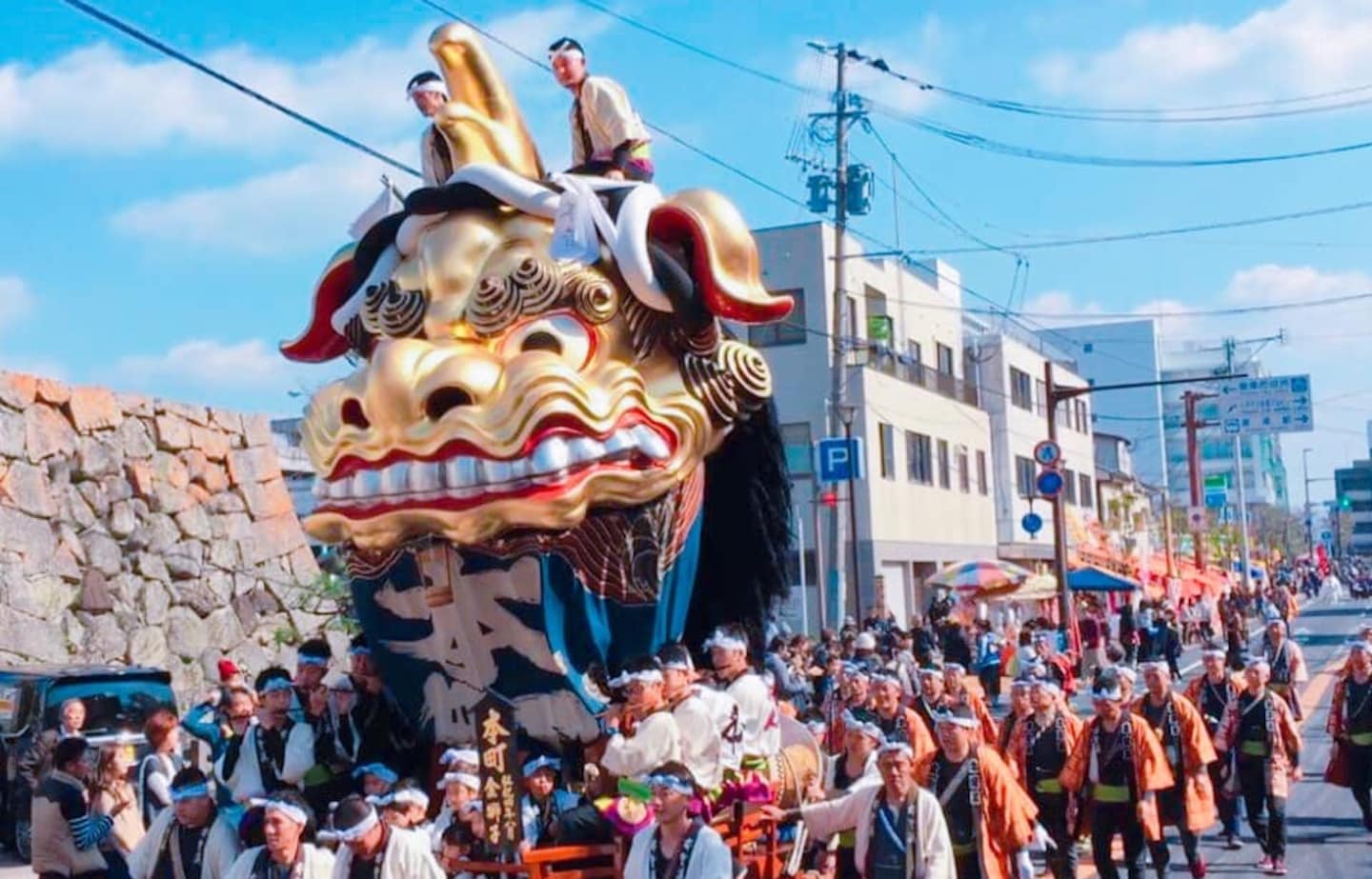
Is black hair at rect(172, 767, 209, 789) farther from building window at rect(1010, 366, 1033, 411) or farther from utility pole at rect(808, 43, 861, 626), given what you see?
building window at rect(1010, 366, 1033, 411)

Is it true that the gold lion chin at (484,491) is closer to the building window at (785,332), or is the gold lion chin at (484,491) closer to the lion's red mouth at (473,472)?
the lion's red mouth at (473,472)

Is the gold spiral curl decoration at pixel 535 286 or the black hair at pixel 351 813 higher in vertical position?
the gold spiral curl decoration at pixel 535 286

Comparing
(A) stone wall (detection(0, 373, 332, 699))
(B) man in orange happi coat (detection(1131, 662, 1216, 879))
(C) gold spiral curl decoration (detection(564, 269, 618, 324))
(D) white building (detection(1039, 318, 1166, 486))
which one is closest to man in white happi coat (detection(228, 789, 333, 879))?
(C) gold spiral curl decoration (detection(564, 269, 618, 324))

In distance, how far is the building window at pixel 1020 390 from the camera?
38219 millimetres

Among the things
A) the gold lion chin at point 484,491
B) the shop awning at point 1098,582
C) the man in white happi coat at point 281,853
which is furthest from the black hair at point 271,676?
the shop awning at point 1098,582

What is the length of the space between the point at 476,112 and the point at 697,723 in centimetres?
306

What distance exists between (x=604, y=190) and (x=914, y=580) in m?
24.5

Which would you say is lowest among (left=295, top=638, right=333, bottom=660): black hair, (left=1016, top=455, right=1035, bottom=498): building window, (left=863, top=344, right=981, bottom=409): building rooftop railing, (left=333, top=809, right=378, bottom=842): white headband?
(left=333, top=809, right=378, bottom=842): white headband

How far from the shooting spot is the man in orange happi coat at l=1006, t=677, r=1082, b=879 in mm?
9273

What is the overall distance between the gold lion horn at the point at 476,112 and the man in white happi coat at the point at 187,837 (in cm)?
Result: 306

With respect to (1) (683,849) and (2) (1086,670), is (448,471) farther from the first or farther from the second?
(2) (1086,670)

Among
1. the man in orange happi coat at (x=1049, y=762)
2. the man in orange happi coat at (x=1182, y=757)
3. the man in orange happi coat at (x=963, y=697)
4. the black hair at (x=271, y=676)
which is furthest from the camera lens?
the man in orange happi coat at (x=963, y=697)

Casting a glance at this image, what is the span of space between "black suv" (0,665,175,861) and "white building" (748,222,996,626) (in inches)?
560

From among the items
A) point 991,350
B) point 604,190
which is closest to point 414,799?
point 604,190
